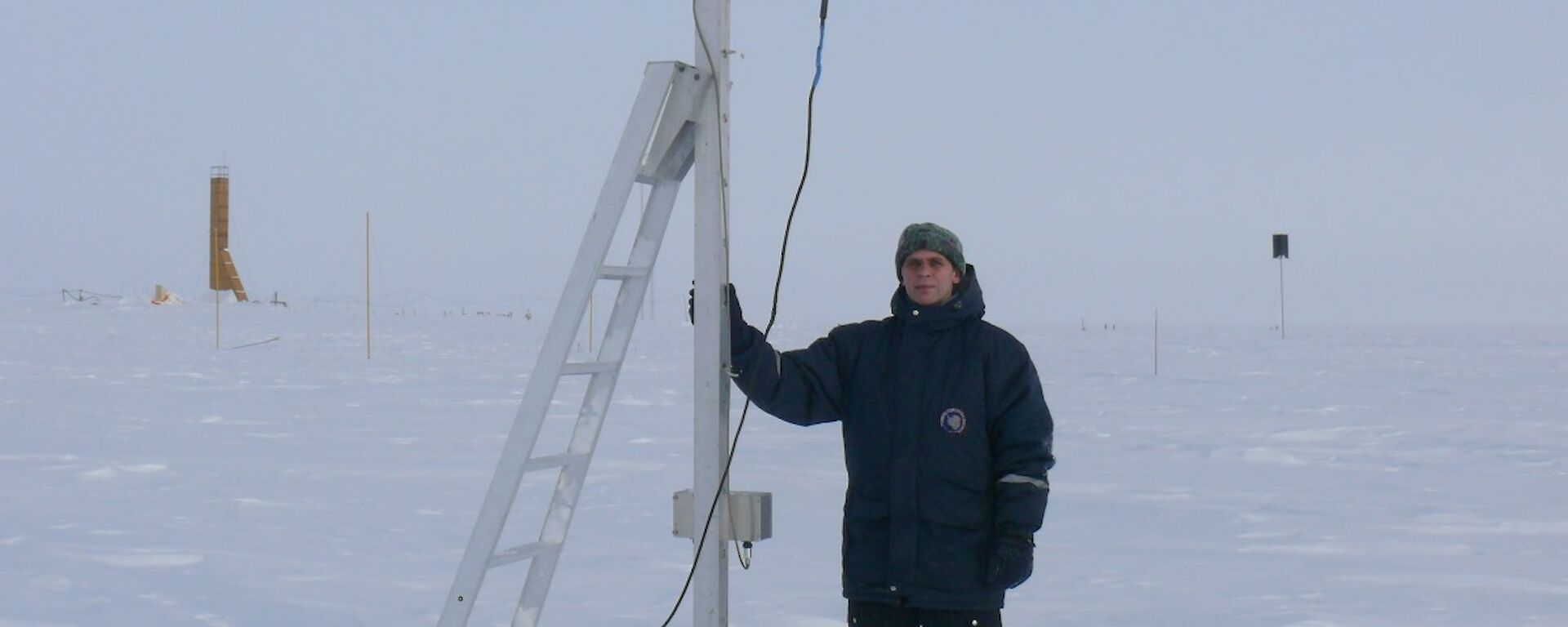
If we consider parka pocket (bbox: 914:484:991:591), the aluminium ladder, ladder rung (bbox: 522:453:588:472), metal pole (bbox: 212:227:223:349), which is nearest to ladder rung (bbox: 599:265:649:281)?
the aluminium ladder

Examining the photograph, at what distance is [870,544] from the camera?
3160 millimetres

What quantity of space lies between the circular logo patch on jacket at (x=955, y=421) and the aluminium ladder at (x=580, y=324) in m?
0.69

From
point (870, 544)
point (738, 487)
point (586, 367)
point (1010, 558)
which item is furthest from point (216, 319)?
point (1010, 558)

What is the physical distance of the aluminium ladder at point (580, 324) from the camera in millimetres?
3135

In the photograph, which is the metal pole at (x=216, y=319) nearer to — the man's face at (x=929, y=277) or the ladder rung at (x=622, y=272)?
the ladder rung at (x=622, y=272)

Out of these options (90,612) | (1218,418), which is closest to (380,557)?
(90,612)

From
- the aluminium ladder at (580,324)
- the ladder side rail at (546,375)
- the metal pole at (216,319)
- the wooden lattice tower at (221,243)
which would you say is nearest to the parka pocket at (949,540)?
the aluminium ladder at (580,324)

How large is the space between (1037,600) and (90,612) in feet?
10.2

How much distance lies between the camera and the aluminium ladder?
3135 millimetres

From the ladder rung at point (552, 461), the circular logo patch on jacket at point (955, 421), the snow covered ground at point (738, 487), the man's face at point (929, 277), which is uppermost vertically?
the man's face at point (929, 277)

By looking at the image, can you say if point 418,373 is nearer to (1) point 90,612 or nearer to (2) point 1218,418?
(2) point 1218,418

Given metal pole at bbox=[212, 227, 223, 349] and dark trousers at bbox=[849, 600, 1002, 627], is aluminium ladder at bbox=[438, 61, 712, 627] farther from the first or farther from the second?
metal pole at bbox=[212, 227, 223, 349]

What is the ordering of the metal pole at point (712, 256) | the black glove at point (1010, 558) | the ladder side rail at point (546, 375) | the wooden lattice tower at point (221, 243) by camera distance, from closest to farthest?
the black glove at point (1010, 558) < the ladder side rail at point (546, 375) < the metal pole at point (712, 256) < the wooden lattice tower at point (221, 243)

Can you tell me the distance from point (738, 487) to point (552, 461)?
498 centimetres
